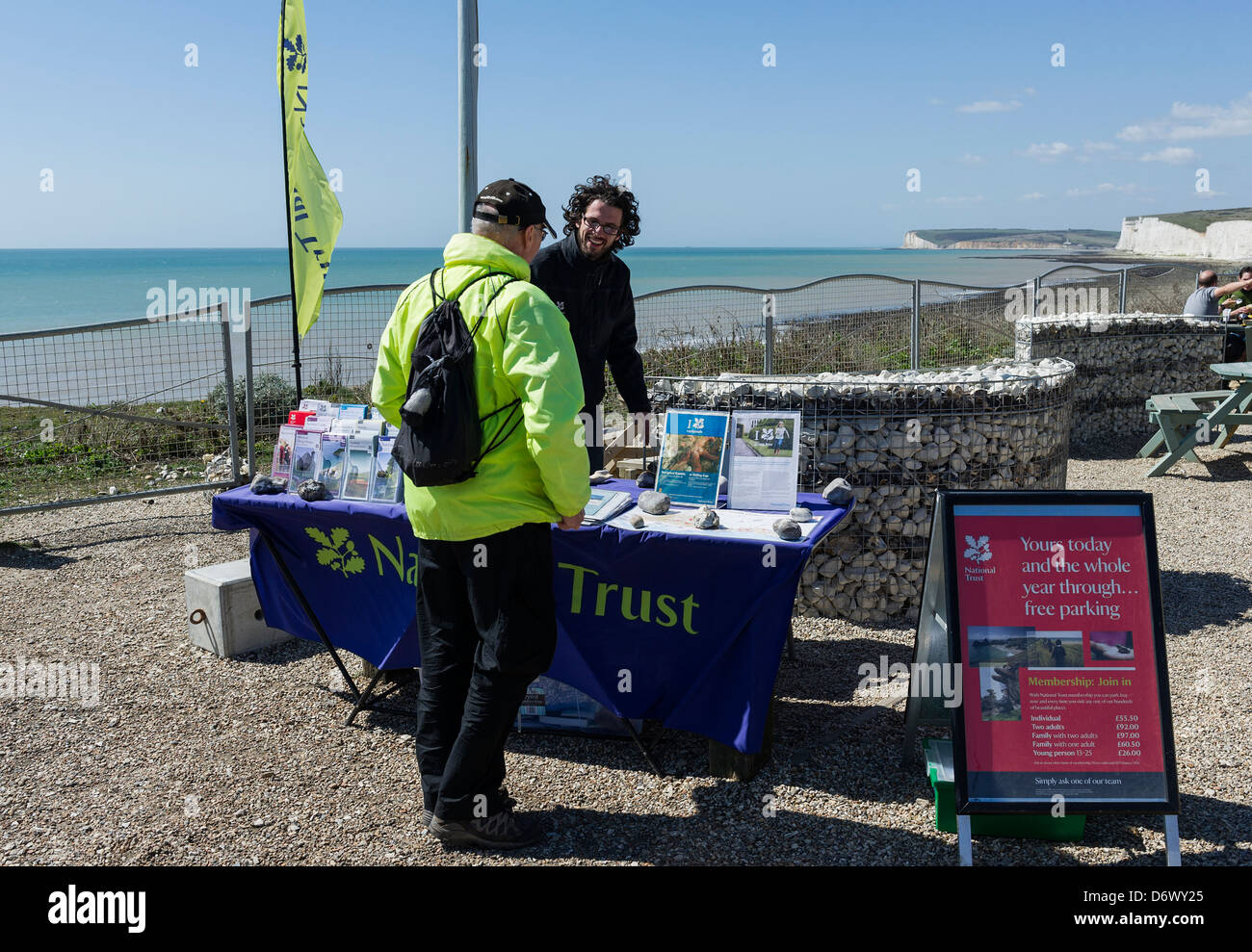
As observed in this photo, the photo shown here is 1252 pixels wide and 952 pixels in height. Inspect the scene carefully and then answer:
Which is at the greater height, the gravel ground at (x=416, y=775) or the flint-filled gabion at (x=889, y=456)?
the flint-filled gabion at (x=889, y=456)

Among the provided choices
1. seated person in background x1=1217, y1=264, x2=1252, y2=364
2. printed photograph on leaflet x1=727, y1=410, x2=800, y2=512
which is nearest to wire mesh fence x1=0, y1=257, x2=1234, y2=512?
seated person in background x1=1217, y1=264, x2=1252, y2=364

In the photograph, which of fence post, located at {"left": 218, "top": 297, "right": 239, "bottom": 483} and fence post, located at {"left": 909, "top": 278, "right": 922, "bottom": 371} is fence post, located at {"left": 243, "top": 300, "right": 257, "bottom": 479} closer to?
fence post, located at {"left": 218, "top": 297, "right": 239, "bottom": 483}

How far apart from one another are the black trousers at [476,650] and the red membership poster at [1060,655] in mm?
1344

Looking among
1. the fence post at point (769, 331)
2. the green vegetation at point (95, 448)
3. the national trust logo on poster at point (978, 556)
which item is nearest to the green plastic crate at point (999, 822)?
the national trust logo on poster at point (978, 556)

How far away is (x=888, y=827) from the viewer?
3.34 meters

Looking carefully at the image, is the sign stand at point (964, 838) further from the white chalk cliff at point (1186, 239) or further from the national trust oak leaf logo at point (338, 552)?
the white chalk cliff at point (1186, 239)

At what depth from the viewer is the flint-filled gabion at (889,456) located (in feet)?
17.1

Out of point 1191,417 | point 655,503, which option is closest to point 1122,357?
point 1191,417

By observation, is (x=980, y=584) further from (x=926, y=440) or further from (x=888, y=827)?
(x=926, y=440)

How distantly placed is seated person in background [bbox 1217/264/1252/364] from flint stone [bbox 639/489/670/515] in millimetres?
9646

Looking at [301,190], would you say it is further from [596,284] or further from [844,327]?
[844,327]

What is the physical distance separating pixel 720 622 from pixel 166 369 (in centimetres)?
754

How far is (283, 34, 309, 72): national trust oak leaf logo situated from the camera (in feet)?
19.4

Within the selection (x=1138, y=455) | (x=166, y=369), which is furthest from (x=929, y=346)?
(x=166, y=369)
